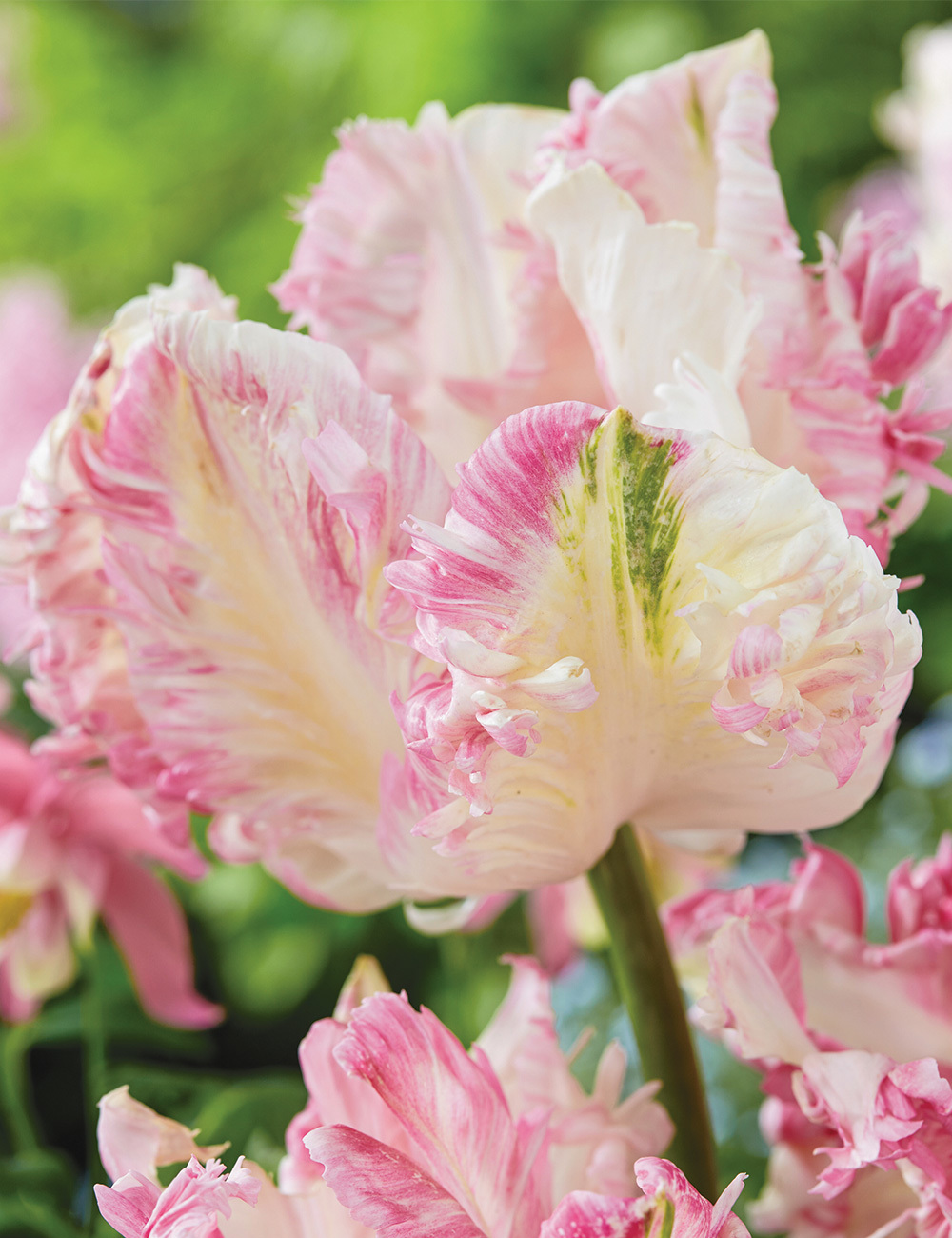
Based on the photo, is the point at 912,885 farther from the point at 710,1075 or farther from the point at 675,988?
the point at 710,1075

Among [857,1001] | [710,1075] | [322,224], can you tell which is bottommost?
[710,1075]

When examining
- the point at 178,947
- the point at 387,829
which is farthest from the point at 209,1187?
the point at 178,947

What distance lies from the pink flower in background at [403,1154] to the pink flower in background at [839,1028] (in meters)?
0.02

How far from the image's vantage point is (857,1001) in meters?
0.19

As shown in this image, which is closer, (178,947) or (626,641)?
(626,641)

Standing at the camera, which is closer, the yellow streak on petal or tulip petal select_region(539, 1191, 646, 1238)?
tulip petal select_region(539, 1191, 646, 1238)

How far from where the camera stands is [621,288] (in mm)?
162

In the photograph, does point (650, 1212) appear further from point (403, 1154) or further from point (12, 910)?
point (12, 910)

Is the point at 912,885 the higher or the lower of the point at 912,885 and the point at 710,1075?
the higher

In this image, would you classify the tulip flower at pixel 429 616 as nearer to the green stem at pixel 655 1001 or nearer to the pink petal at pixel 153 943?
the green stem at pixel 655 1001

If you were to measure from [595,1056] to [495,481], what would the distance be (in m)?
0.27

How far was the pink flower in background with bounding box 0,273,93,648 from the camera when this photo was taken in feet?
2.13

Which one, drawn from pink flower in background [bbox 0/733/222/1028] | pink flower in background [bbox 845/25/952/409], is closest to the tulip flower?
pink flower in background [bbox 0/733/222/1028]

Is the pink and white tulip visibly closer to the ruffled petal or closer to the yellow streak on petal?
the ruffled petal
